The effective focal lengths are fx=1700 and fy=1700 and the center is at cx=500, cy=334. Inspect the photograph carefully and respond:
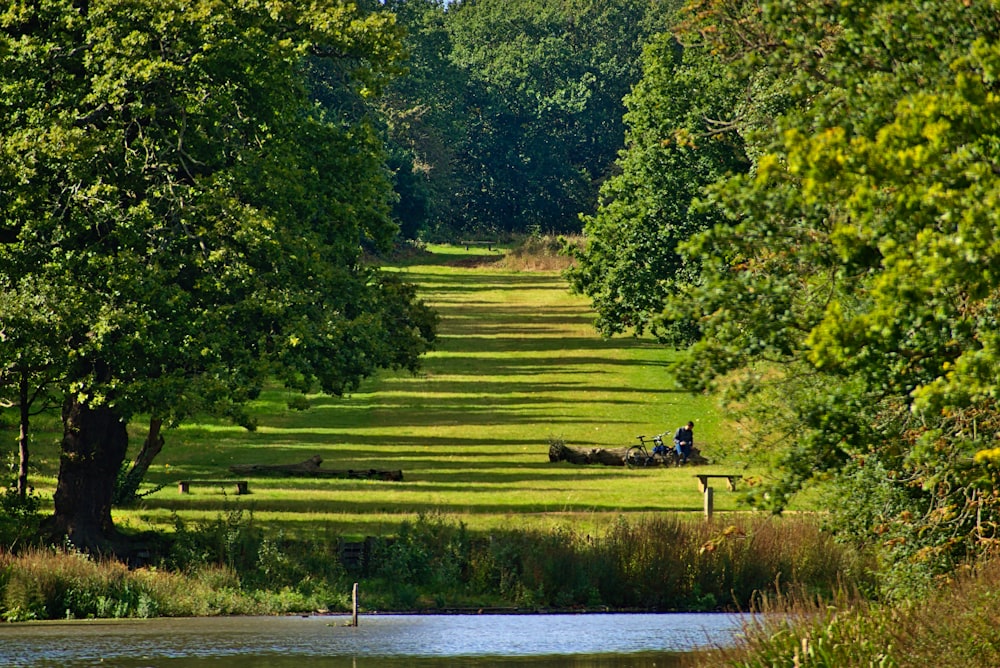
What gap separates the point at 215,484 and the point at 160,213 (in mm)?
11933

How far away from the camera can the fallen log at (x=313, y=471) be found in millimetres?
48719

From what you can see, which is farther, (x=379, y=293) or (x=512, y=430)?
(x=512, y=430)

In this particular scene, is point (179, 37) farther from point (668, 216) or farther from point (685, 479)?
point (668, 216)

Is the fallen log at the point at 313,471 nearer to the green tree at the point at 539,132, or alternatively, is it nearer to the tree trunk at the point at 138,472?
the tree trunk at the point at 138,472

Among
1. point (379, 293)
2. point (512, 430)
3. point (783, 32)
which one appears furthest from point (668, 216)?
point (783, 32)

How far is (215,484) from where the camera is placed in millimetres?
46031

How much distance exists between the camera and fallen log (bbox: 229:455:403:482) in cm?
4872

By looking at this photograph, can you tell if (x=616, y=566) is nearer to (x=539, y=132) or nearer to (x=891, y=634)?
(x=891, y=634)

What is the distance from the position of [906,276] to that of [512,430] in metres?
45.7

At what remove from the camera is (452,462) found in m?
53.2

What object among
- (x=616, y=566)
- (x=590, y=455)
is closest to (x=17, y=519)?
(x=616, y=566)

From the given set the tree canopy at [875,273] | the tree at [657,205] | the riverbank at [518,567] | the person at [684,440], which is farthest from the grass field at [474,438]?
the tree canopy at [875,273]

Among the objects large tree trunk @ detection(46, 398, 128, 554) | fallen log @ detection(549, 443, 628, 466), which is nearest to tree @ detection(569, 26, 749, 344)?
fallen log @ detection(549, 443, 628, 466)

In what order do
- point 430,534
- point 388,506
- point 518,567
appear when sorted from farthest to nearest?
point 388,506 → point 430,534 → point 518,567
